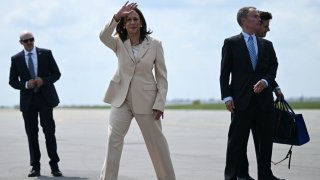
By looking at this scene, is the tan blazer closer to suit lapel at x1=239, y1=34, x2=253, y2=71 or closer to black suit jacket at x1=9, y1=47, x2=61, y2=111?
suit lapel at x1=239, y1=34, x2=253, y2=71

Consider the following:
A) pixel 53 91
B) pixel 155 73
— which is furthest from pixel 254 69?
pixel 53 91

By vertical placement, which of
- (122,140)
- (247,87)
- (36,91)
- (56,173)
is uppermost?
(247,87)

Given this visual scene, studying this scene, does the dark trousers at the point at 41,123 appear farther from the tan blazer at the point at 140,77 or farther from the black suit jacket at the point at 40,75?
the tan blazer at the point at 140,77

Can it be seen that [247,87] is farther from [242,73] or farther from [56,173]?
[56,173]

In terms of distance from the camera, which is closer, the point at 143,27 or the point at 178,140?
the point at 143,27

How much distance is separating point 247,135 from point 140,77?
1867mm

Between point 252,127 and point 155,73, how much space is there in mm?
1853

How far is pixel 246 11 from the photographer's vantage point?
8.59m

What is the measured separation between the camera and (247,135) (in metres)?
8.68

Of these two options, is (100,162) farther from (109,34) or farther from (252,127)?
(109,34)

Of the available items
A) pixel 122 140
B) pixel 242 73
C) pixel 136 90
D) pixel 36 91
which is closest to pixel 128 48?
pixel 136 90

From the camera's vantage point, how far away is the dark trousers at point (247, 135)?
853 cm

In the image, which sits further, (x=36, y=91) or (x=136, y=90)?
(x=36, y=91)

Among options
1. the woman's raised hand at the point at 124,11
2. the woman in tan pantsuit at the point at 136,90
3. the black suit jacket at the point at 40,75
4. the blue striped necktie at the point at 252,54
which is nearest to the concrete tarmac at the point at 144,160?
the black suit jacket at the point at 40,75
